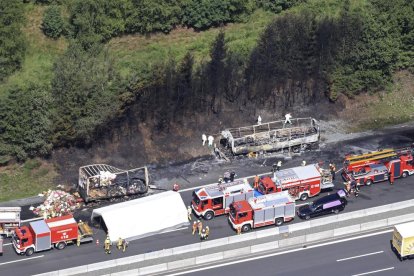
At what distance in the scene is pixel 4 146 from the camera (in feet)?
252

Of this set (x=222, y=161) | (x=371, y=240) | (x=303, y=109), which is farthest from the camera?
(x=303, y=109)

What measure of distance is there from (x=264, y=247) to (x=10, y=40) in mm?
37598

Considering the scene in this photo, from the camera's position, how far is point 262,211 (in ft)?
221

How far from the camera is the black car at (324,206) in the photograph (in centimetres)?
6906

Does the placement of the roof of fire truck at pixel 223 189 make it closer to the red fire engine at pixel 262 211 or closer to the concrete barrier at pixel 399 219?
the red fire engine at pixel 262 211

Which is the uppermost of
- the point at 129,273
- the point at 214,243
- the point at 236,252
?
the point at 214,243

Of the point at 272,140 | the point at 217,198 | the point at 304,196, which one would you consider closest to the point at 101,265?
the point at 217,198

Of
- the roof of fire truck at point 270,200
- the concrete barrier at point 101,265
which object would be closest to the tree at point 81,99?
the roof of fire truck at point 270,200

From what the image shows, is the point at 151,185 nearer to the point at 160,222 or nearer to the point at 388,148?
the point at 160,222

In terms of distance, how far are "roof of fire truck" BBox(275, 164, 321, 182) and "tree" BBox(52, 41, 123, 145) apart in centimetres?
1801

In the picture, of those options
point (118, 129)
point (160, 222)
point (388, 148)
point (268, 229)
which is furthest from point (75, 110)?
point (388, 148)

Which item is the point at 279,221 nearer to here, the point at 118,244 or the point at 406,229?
the point at 406,229

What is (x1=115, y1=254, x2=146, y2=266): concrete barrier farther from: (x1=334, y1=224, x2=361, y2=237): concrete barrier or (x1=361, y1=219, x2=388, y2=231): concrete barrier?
(x1=361, y1=219, x2=388, y2=231): concrete barrier

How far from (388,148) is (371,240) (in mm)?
15789
